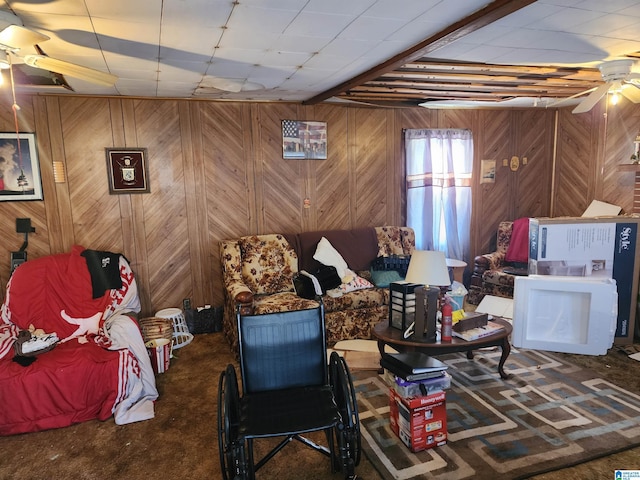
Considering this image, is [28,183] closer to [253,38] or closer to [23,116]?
[23,116]

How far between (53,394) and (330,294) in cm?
234

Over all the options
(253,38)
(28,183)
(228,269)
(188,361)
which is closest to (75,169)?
(28,183)

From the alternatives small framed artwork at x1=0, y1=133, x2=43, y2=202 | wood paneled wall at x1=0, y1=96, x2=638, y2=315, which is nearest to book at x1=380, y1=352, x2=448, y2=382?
wood paneled wall at x1=0, y1=96, x2=638, y2=315

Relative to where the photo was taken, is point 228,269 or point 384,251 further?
point 384,251

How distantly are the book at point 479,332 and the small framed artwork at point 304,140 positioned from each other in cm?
266

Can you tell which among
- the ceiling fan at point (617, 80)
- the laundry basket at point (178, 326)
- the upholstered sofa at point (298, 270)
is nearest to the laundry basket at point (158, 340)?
the laundry basket at point (178, 326)

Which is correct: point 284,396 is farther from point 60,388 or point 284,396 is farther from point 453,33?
point 453,33

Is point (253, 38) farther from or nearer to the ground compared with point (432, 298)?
farther from the ground

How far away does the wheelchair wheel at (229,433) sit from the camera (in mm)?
1852

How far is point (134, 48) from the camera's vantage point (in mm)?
2605

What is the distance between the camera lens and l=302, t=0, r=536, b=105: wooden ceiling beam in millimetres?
2016

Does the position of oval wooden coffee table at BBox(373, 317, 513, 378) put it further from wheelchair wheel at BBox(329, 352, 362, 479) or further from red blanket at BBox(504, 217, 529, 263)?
red blanket at BBox(504, 217, 529, 263)

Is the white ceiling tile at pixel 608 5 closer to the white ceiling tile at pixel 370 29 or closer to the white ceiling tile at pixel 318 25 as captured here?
the white ceiling tile at pixel 370 29

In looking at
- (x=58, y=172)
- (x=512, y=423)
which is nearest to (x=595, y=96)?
(x=512, y=423)
